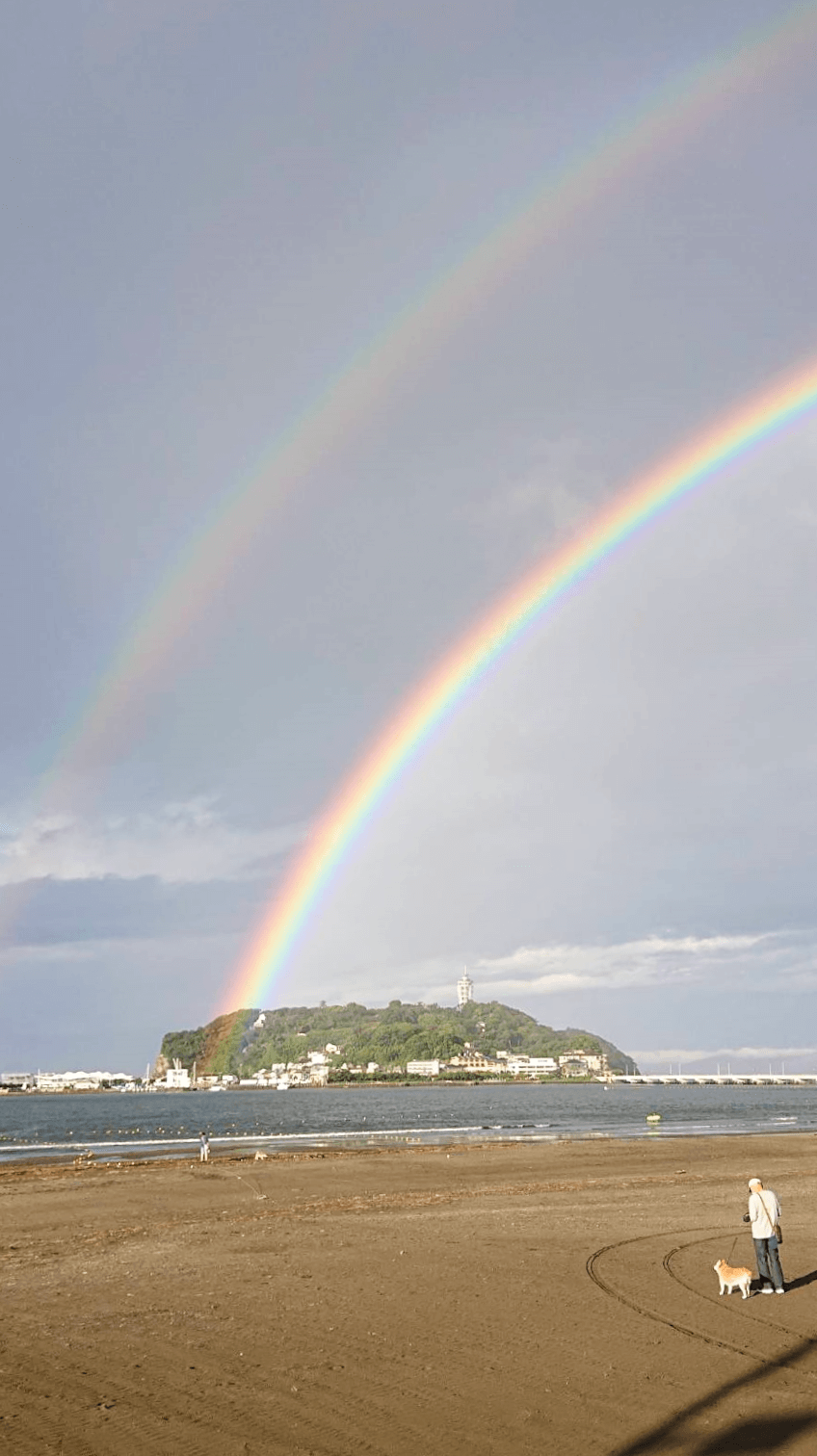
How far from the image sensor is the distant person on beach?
54.7ft

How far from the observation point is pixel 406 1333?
15.4 metres

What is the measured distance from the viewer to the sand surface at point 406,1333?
442 inches

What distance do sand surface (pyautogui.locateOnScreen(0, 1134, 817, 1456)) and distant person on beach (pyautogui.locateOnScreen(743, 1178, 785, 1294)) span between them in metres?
0.52

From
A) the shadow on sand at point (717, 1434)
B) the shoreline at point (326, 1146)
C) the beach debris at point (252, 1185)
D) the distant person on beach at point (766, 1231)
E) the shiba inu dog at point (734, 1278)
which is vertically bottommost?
the shoreline at point (326, 1146)

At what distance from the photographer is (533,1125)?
3782 inches

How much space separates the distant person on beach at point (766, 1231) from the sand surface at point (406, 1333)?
521 millimetres

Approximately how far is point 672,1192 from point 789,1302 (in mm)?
19141

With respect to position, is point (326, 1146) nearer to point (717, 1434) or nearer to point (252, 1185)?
point (252, 1185)

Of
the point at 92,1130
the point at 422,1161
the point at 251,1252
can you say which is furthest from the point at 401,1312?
the point at 92,1130

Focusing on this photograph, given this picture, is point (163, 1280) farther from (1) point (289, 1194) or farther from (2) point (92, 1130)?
(2) point (92, 1130)

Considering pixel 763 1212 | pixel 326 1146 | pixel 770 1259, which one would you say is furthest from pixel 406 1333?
pixel 326 1146

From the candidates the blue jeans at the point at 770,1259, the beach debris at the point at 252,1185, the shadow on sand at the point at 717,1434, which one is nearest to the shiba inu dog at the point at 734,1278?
the blue jeans at the point at 770,1259

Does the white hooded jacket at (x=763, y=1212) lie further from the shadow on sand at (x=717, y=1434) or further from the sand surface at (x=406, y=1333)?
the shadow on sand at (x=717, y=1434)

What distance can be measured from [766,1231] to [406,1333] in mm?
5771
